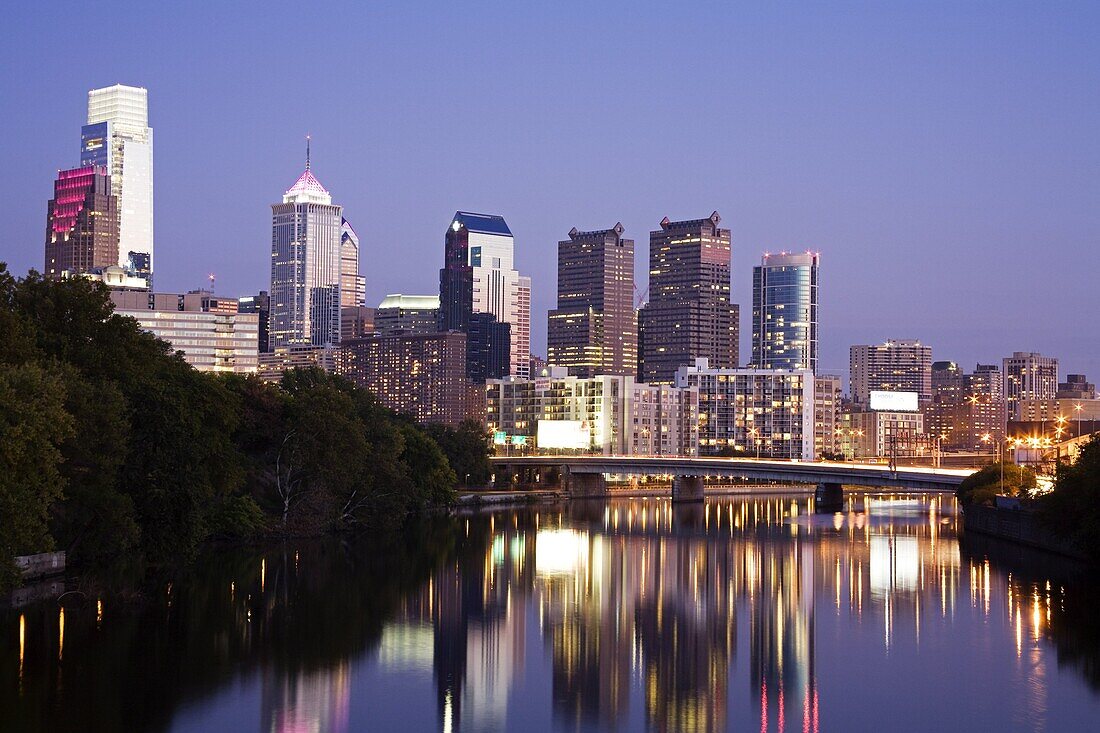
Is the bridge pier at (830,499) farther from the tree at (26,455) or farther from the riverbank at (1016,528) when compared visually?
the tree at (26,455)

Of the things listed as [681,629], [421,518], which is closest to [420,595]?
[681,629]

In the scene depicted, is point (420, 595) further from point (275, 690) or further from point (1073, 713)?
point (1073, 713)

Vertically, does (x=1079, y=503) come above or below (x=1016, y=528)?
above

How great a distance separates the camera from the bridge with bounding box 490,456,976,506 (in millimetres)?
135450

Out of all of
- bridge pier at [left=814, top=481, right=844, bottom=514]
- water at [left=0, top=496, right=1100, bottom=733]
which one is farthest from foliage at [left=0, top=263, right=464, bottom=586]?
bridge pier at [left=814, top=481, right=844, bottom=514]

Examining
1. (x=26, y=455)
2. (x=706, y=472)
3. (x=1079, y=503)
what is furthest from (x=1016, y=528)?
(x=26, y=455)

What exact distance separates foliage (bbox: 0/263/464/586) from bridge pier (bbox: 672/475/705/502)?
6091cm

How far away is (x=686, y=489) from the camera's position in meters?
175

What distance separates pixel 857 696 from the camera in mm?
51500

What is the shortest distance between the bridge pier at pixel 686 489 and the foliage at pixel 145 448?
60914mm

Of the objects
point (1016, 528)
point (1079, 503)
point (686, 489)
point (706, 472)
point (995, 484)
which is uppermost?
point (1079, 503)

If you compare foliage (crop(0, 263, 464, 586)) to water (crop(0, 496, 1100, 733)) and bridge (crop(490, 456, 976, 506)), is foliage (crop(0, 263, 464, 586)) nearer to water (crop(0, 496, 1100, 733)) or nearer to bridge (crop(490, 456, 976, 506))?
water (crop(0, 496, 1100, 733))

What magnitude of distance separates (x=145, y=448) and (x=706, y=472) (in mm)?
86674

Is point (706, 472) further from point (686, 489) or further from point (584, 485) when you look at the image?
point (584, 485)
